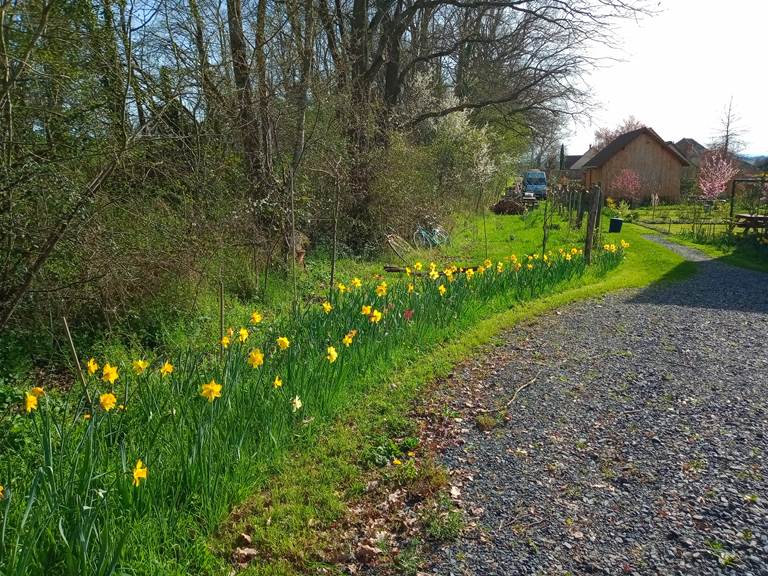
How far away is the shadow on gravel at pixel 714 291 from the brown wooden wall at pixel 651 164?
25244 millimetres

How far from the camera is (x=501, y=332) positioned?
20.6 ft

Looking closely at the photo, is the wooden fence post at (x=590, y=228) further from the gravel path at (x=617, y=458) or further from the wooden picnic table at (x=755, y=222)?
the wooden picnic table at (x=755, y=222)

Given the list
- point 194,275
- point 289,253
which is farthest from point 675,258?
point 194,275

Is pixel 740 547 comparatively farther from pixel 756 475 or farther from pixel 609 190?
pixel 609 190

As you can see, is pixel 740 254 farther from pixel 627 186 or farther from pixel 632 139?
pixel 632 139

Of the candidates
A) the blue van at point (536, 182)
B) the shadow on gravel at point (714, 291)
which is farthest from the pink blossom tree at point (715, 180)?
the shadow on gravel at point (714, 291)

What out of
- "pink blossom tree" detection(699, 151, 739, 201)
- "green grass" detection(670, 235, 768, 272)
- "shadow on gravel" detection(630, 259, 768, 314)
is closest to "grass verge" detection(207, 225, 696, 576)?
"shadow on gravel" detection(630, 259, 768, 314)

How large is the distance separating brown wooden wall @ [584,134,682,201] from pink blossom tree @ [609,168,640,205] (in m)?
1.17

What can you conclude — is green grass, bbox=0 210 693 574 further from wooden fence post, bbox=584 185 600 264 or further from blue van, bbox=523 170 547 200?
blue van, bbox=523 170 547 200

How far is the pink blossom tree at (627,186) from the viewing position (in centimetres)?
3114

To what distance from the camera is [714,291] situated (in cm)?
867

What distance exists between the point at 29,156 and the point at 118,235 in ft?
3.35

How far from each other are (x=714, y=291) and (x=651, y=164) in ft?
94.2


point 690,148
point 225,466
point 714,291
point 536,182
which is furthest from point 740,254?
point 690,148
